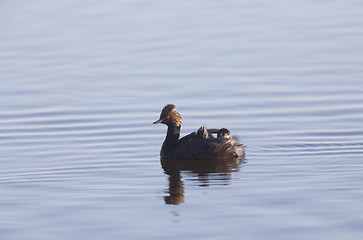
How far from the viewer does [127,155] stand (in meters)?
14.0

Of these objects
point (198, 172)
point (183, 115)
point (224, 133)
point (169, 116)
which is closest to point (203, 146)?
point (224, 133)

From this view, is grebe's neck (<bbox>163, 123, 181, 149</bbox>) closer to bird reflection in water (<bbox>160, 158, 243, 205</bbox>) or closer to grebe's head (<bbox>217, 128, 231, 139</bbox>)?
bird reflection in water (<bbox>160, 158, 243, 205</bbox>)

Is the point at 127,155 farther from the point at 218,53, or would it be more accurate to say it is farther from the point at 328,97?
the point at 218,53

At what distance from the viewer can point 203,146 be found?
13758mm

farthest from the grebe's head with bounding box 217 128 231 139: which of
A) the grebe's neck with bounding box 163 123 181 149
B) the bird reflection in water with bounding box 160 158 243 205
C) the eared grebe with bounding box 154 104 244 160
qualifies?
the grebe's neck with bounding box 163 123 181 149

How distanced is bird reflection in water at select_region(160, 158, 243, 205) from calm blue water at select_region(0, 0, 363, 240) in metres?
0.06

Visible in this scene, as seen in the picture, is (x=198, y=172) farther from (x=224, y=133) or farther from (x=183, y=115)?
(x=183, y=115)

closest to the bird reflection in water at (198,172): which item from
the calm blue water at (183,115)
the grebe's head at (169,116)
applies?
the calm blue water at (183,115)

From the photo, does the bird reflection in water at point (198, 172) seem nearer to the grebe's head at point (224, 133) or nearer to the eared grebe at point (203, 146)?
the eared grebe at point (203, 146)

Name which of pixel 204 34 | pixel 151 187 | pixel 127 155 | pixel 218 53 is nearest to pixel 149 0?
pixel 204 34

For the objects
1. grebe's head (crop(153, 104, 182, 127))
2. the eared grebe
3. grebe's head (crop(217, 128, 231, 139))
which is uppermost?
grebe's head (crop(153, 104, 182, 127))

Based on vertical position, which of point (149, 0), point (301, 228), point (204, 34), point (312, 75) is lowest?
point (301, 228)

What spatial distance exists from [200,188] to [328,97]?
6524 millimetres

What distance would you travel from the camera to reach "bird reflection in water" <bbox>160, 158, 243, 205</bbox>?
1163 centimetres
